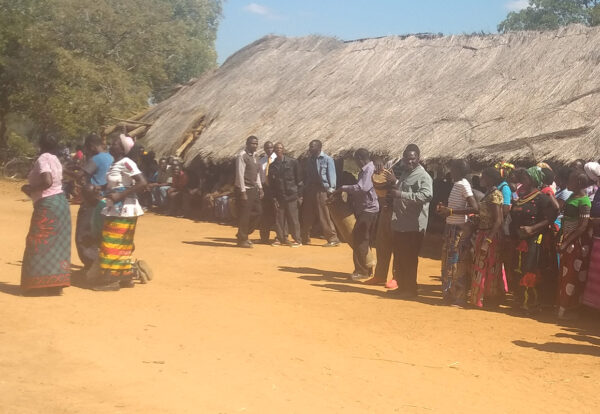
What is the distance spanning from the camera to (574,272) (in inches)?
315

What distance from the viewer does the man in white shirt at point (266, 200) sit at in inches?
544

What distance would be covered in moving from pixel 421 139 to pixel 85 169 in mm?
6872

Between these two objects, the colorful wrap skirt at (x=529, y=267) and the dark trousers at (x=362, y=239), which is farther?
the dark trousers at (x=362, y=239)

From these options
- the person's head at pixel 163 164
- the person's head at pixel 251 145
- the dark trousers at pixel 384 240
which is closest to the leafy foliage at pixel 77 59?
the person's head at pixel 163 164

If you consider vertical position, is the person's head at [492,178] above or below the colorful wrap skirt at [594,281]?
above

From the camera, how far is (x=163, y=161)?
63.2 ft

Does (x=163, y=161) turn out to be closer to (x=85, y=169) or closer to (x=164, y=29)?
(x=85, y=169)

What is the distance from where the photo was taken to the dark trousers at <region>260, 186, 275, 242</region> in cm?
1384

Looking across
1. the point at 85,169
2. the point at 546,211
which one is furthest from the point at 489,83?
Answer: the point at 85,169

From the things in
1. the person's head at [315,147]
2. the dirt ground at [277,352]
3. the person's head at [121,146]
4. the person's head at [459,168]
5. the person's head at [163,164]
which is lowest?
the dirt ground at [277,352]

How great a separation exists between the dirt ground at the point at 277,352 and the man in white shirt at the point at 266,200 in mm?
4034

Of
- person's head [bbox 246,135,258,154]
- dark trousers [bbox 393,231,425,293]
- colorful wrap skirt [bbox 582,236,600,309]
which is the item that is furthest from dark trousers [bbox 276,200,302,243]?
colorful wrap skirt [bbox 582,236,600,309]

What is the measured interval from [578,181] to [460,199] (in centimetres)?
116

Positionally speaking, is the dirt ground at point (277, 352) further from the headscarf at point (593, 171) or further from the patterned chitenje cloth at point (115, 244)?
the headscarf at point (593, 171)
